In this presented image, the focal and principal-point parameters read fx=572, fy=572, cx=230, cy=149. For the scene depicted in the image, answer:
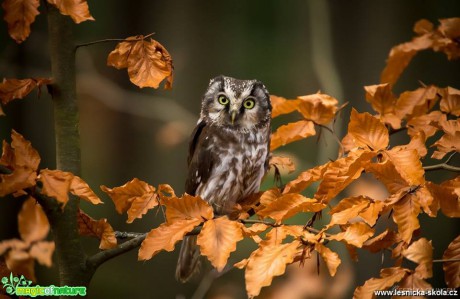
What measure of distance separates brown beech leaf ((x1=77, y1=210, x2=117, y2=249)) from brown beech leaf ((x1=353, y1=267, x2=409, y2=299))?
445mm

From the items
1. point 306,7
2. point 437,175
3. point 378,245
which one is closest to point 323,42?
point 306,7

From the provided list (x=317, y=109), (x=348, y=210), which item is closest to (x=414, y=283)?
(x=348, y=210)

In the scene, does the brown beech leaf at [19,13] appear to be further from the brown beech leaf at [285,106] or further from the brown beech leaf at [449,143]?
the brown beech leaf at [449,143]

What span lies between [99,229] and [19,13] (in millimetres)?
406

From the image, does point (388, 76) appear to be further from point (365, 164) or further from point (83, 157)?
point (83, 157)

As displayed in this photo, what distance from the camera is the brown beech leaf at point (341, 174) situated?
92cm

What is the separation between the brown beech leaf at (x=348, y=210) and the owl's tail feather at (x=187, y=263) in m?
0.73

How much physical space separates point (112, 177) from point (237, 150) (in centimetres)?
79

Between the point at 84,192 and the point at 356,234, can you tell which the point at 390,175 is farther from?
the point at 84,192

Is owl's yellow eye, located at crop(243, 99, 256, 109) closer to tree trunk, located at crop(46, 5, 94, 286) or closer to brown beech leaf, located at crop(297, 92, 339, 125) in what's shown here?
brown beech leaf, located at crop(297, 92, 339, 125)

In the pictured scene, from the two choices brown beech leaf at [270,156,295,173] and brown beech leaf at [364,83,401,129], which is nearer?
brown beech leaf at [364,83,401,129]

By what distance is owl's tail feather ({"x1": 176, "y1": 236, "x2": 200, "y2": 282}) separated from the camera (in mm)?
1565

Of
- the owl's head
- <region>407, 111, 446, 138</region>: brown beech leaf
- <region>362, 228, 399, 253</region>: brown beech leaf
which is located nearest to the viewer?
<region>362, 228, 399, 253</region>: brown beech leaf

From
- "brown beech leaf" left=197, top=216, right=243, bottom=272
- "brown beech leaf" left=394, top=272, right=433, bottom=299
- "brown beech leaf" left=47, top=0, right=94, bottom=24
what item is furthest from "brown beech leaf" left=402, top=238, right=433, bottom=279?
"brown beech leaf" left=47, top=0, right=94, bottom=24
